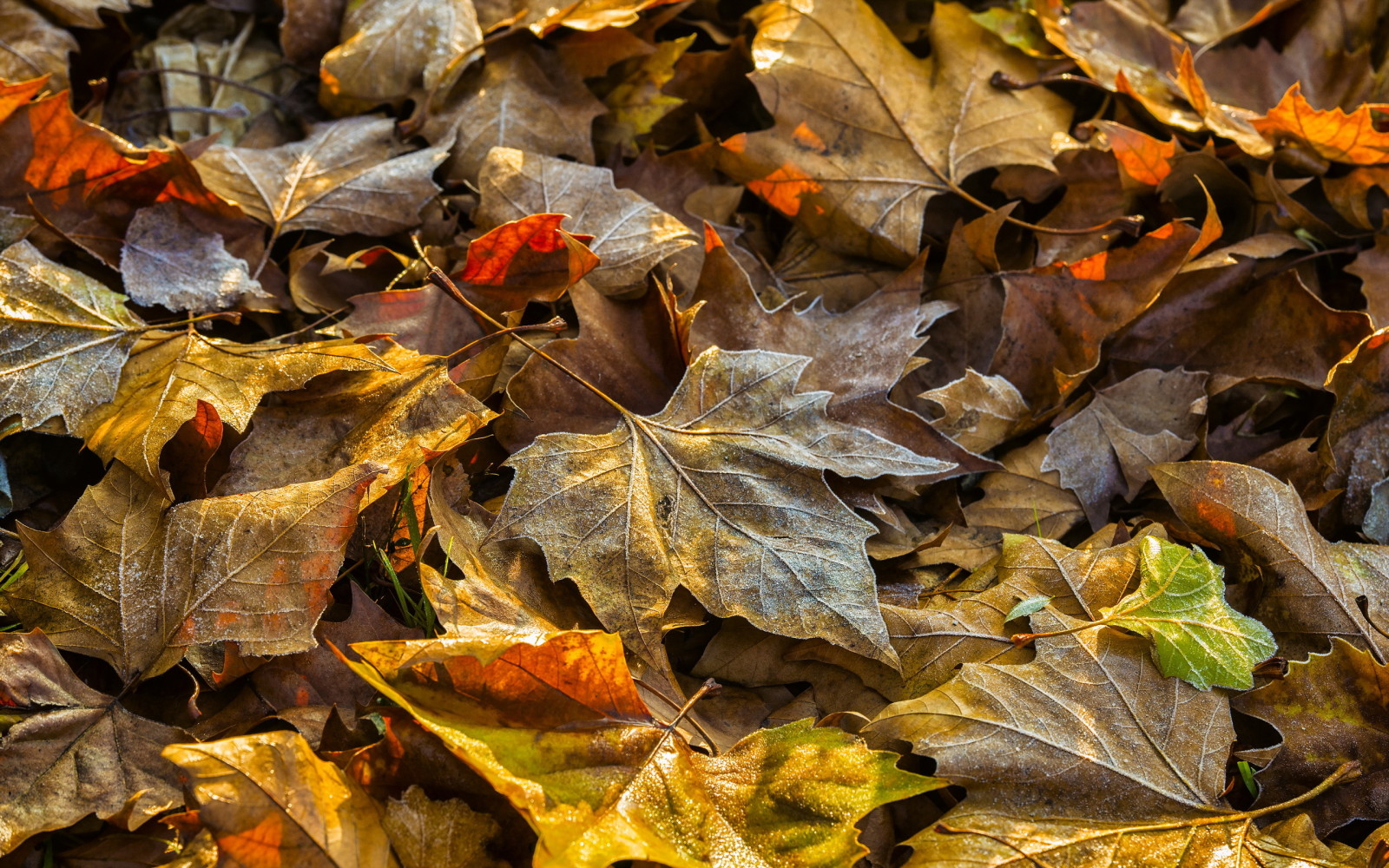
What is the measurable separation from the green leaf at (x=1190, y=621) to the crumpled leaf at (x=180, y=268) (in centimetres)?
183

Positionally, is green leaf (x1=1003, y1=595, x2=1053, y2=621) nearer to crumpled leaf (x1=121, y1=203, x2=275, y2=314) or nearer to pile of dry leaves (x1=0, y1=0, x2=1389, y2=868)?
pile of dry leaves (x1=0, y1=0, x2=1389, y2=868)

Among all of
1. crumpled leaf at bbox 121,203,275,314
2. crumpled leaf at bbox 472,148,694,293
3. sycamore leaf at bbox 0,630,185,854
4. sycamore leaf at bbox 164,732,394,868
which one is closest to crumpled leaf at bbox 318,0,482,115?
crumpled leaf at bbox 472,148,694,293

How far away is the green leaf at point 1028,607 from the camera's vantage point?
1636mm

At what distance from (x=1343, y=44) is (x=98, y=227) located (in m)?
3.28

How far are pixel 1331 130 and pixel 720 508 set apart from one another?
5.65 ft

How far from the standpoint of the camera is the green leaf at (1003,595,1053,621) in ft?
5.37

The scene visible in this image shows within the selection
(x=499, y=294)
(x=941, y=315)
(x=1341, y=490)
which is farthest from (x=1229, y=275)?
(x=499, y=294)

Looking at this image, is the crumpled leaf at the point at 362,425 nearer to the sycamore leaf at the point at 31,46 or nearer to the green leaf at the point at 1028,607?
the green leaf at the point at 1028,607

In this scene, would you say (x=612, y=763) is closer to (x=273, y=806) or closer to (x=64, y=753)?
(x=273, y=806)

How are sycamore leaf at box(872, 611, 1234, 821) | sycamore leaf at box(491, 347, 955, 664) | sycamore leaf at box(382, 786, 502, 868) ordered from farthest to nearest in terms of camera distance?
sycamore leaf at box(491, 347, 955, 664)
sycamore leaf at box(872, 611, 1234, 821)
sycamore leaf at box(382, 786, 502, 868)

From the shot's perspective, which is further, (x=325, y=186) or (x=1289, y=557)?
(x=325, y=186)

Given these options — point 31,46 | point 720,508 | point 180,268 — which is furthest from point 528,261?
point 31,46

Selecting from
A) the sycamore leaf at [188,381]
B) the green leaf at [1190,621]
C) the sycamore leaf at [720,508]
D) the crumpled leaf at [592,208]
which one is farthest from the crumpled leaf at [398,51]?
the green leaf at [1190,621]

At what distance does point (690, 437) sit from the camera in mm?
1771
